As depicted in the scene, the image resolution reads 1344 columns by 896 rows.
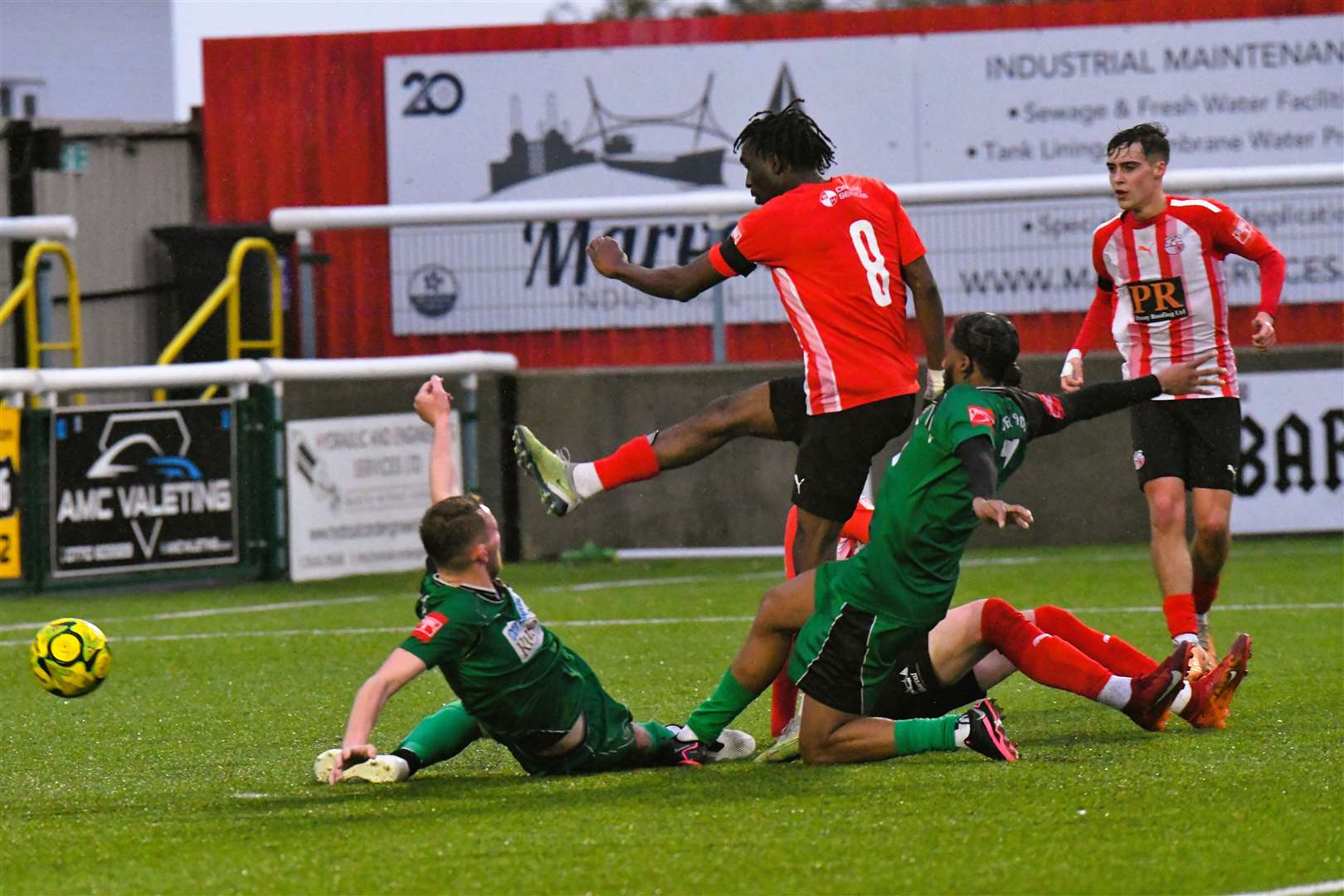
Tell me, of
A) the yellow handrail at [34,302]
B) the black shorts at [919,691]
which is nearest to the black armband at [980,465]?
the black shorts at [919,691]

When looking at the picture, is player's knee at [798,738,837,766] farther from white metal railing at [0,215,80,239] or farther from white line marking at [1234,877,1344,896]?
white metal railing at [0,215,80,239]

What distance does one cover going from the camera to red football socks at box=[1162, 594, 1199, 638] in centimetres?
754

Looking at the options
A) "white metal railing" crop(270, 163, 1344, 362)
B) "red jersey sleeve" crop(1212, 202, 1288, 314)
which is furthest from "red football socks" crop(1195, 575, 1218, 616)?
"white metal railing" crop(270, 163, 1344, 362)

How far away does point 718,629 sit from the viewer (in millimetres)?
10336

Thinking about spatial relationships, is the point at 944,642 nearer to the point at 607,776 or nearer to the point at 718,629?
the point at 607,776

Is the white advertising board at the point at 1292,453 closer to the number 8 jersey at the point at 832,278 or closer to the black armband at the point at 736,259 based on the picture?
the number 8 jersey at the point at 832,278

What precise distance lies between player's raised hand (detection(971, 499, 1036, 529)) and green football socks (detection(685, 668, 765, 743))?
115 cm

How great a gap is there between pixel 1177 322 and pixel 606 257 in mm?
2539

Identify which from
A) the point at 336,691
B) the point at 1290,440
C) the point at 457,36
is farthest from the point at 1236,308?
the point at 336,691

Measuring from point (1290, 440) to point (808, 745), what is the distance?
893cm

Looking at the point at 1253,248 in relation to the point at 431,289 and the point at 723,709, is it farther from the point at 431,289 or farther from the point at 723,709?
the point at 431,289

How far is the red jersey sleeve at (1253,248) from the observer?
7926 mm

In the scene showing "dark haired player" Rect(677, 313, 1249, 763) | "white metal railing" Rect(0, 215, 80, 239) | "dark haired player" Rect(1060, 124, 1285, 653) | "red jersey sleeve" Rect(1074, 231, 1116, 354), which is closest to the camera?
"dark haired player" Rect(677, 313, 1249, 763)

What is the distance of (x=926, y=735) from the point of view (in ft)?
19.3
